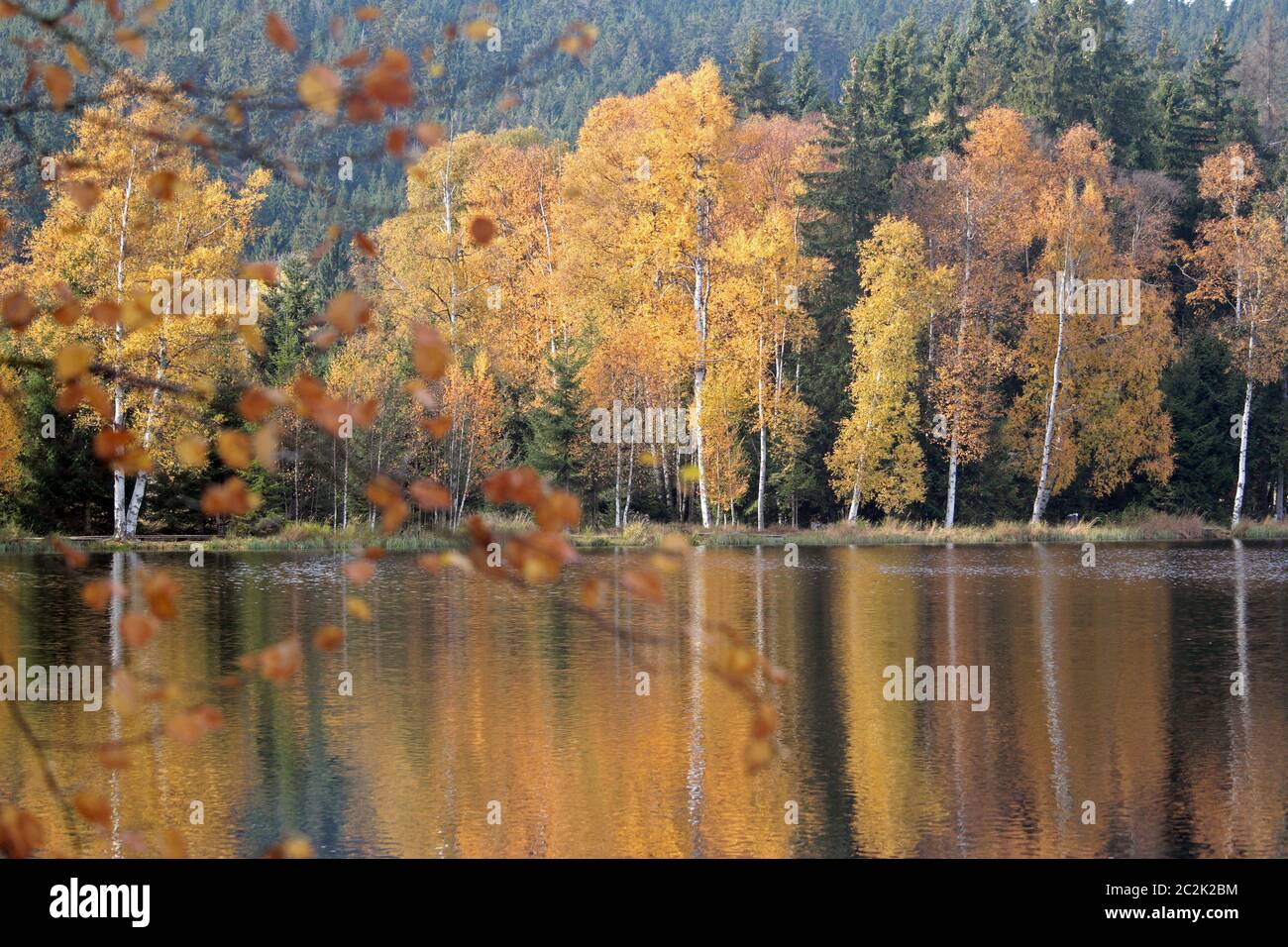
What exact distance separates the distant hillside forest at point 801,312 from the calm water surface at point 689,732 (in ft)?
39.9

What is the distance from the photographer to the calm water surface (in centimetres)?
1181

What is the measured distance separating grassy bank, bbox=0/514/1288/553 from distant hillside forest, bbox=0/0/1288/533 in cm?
136

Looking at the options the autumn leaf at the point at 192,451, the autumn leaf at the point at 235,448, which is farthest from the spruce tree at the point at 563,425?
the autumn leaf at the point at 235,448

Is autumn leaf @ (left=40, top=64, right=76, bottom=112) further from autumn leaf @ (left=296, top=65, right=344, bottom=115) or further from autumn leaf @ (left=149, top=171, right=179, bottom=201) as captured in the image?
autumn leaf @ (left=296, top=65, right=344, bottom=115)

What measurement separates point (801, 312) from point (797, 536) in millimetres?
6961

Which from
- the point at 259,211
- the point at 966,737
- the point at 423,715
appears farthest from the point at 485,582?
the point at 259,211

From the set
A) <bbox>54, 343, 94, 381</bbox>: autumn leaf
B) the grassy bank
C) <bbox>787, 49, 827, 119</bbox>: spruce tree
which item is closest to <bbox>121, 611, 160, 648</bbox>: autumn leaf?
<bbox>54, 343, 94, 381</bbox>: autumn leaf

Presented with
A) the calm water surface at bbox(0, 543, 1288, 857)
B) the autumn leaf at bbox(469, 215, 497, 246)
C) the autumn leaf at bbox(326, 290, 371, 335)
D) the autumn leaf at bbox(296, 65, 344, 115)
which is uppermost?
the autumn leaf at bbox(296, 65, 344, 115)

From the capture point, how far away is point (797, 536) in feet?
140

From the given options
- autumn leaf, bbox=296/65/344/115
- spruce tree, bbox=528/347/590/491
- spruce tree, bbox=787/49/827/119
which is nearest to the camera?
autumn leaf, bbox=296/65/344/115

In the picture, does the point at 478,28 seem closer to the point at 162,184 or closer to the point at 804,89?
the point at 162,184

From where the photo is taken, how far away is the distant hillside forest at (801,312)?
38.7 m

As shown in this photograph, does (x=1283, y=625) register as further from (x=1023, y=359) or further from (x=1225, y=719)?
(x=1023, y=359)

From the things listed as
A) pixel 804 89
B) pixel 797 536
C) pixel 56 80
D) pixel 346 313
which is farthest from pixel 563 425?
pixel 346 313
